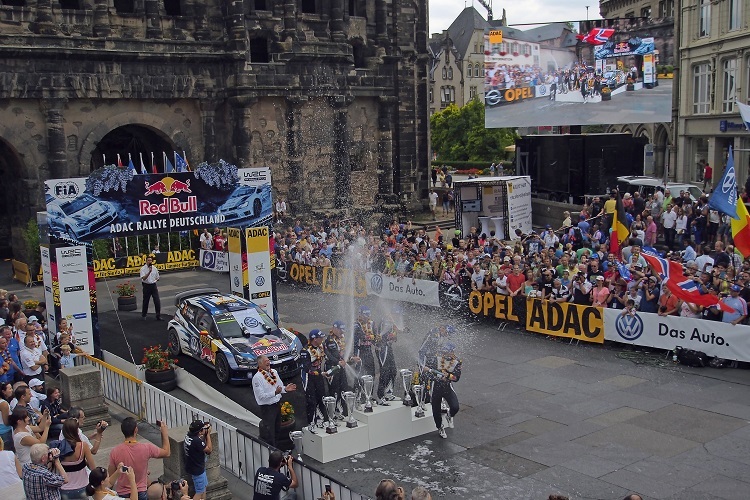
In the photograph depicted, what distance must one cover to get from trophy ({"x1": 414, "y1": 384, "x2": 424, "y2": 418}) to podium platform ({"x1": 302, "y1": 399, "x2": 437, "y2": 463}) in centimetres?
8

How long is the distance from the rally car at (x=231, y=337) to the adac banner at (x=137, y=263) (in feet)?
40.6

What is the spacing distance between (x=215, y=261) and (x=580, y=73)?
64.9 ft

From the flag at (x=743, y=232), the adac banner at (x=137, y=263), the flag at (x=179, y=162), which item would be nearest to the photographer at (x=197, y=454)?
the flag at (x=743, y=232)

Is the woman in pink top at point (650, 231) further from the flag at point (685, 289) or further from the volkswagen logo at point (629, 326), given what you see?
the volkswagen logo at point (629, 326)

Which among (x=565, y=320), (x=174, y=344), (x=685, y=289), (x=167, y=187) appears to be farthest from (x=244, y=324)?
(x=685, y=289)

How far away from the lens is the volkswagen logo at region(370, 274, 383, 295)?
25.3m

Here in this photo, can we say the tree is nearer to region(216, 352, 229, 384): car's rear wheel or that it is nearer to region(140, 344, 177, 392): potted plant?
region(216, 352, 229, 384): car's rear wheel

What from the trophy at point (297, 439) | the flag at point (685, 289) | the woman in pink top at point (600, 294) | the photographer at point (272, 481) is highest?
the flag at point (685, 289)

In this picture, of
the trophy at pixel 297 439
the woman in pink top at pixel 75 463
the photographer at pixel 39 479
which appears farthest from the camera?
the trophy at pixel 297 439

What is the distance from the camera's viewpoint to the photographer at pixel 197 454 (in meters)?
10.4

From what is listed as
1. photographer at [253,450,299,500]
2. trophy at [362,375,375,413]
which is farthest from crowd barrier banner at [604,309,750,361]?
photographer at [253,450,299,500]

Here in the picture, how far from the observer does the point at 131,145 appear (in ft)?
124

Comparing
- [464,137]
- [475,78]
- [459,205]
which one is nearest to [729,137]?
[459,205]

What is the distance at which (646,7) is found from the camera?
181 feet
